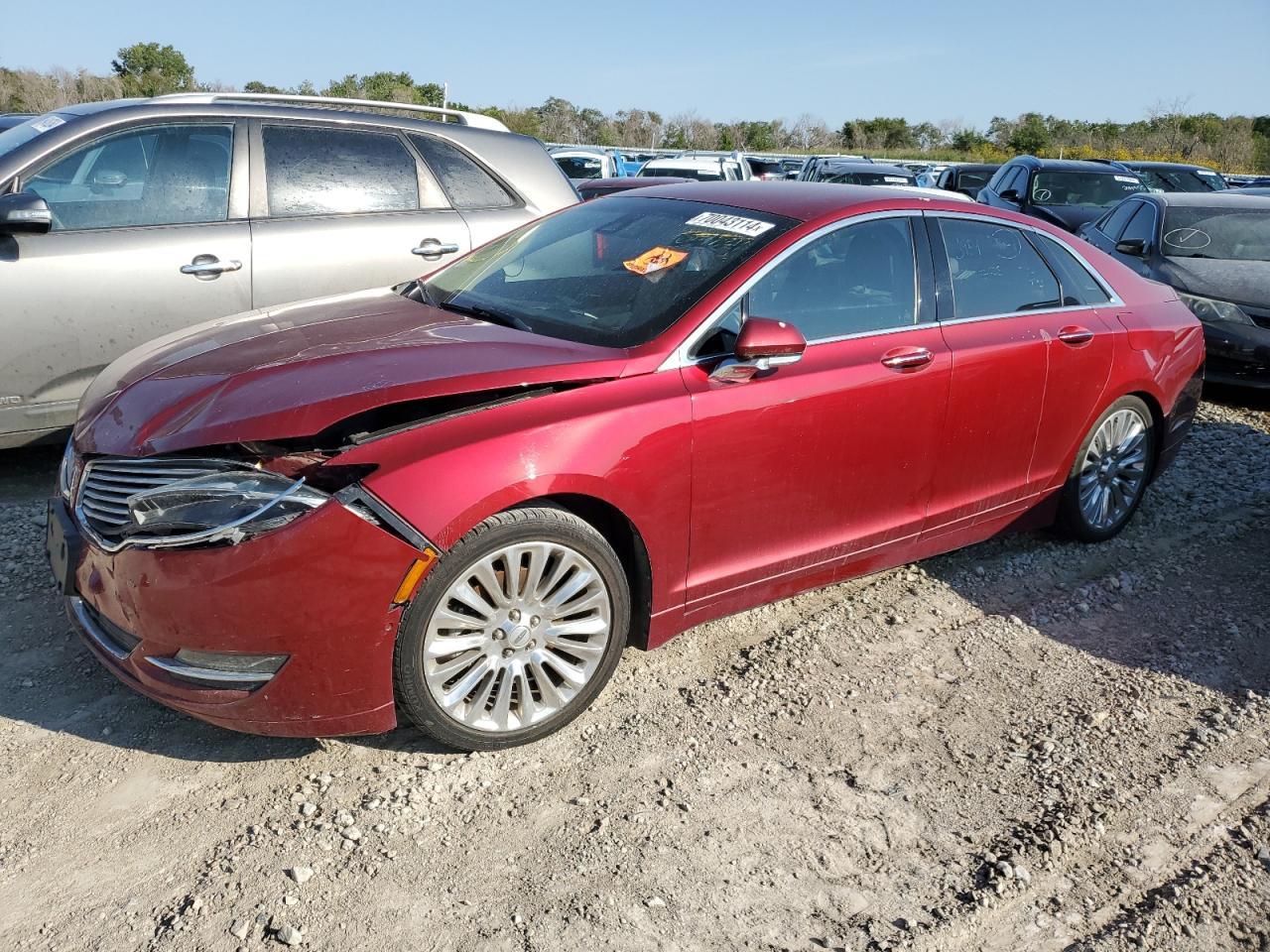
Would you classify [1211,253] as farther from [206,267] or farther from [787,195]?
[206,267]

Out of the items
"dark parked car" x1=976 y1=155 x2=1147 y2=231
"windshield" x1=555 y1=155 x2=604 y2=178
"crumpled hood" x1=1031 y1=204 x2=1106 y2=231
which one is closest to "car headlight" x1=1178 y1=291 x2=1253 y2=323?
"crumpled hood" x1=1031 y1=204 x2=1106 y2=231

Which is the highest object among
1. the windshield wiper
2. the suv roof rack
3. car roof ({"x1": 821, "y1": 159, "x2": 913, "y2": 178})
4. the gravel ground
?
the suv roof rack

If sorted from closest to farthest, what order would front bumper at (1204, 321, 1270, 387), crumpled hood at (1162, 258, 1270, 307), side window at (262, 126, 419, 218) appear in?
side window at (262, 126, 419, 218) → front bumper at (1204, 321, 1270, 387) → crumpled hood at (1162, 258, 1270, 307)

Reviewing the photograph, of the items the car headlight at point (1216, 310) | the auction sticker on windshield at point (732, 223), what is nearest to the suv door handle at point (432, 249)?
the auction sticker on windshield at point (732, 223)

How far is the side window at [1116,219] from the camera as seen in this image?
31.4ft

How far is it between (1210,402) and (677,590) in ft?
20.3

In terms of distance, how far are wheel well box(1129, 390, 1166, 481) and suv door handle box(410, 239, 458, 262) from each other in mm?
3590

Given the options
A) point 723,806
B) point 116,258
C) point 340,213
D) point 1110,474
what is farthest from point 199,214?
point 1110,474

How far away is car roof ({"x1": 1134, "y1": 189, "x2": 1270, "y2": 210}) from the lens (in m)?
8.88

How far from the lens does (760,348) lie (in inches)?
132

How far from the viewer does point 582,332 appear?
11.6 ft

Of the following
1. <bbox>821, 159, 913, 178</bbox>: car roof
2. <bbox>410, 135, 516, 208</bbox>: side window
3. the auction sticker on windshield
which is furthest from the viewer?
<bbox>821, 159, 913, 178</bbox>: car roof

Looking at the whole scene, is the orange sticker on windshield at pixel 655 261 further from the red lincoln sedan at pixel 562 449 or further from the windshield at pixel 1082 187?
the windshield at pixel 1082 187

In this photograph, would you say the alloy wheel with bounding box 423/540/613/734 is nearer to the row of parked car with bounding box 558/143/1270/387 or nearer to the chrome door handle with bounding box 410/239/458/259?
the row of parked car with bounding box 558/143/1270/387
